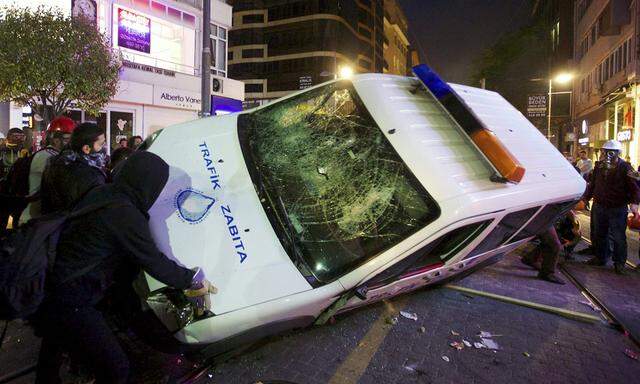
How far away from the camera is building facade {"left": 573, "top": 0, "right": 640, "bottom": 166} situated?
18906mm

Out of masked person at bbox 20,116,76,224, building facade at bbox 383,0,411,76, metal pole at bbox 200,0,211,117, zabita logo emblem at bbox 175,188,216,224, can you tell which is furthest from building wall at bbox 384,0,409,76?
zabita logo emblem at bbox 175,188,216,224

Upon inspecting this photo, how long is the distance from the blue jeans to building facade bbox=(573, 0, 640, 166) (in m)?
13.2

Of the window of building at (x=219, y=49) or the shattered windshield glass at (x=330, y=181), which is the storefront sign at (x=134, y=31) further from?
the shattered windshield glass at (x=330, y=181)

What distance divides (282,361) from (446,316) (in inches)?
73.2

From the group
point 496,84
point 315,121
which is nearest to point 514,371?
point 315,121

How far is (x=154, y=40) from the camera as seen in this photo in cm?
1744

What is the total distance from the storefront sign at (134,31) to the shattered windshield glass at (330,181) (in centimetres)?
1460

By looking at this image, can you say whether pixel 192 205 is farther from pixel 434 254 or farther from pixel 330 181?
pixel 434 254

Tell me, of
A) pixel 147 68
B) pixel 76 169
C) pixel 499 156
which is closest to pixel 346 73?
pixel 147 68

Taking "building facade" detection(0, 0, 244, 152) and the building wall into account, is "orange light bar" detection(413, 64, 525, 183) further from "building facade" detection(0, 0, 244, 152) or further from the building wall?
the building wall

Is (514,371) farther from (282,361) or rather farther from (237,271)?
(237,271)

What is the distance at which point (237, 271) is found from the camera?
266cm

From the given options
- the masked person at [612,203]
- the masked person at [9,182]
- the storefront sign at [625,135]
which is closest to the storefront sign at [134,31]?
the masked person at [9,182]

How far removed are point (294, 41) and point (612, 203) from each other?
6004cm
